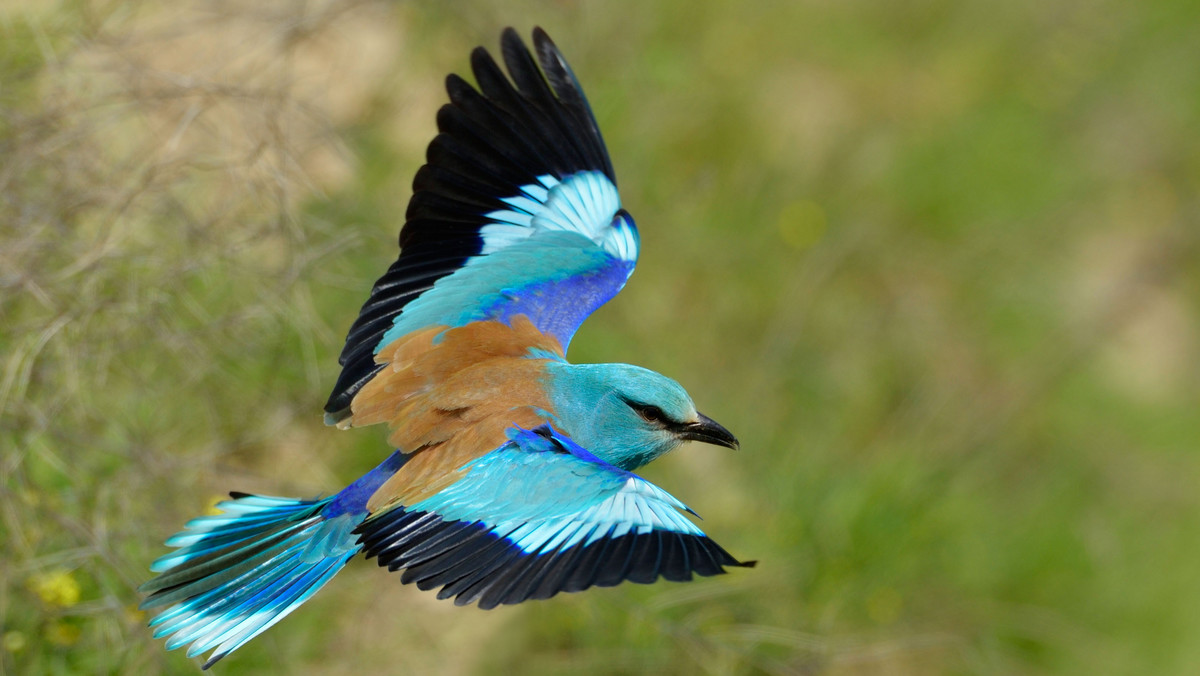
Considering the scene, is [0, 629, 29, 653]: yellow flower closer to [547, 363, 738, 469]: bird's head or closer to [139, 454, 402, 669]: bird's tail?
[139, 454, 402, 669]: bird's tail

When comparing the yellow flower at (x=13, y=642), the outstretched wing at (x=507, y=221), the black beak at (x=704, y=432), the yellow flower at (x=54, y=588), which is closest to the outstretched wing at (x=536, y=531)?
the black beak at (x=704, y=432)

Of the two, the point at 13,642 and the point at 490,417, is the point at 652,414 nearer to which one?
the point at 490,417

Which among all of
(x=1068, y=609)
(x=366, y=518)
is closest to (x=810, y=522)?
(x=1068, y=609)

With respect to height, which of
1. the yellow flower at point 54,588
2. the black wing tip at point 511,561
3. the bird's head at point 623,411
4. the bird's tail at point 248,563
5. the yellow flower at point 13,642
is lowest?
the yellow flower at point 13,642

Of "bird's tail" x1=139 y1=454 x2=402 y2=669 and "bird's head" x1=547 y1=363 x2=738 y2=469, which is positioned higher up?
"bird's head" x1=547 y1=363 x2=738 y2=469

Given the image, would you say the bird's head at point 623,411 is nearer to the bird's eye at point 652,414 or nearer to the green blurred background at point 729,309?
the bird's eye at point 652,414

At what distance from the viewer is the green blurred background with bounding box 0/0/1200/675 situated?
3.05 meters

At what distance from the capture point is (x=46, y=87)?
3447 millimetres

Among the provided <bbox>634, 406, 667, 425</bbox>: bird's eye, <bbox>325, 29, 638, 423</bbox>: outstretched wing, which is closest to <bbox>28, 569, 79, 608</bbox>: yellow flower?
<bbox>325, 29, 638, 423</bbox>: outstretched wing

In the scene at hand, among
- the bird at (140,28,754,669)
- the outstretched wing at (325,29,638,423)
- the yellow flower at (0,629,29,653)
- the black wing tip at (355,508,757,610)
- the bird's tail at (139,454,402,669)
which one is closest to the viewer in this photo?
the black wing tip at (355,508,757,610)

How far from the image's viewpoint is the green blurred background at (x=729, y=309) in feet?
10.0

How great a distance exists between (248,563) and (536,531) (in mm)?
769

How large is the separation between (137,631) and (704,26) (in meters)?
4.03

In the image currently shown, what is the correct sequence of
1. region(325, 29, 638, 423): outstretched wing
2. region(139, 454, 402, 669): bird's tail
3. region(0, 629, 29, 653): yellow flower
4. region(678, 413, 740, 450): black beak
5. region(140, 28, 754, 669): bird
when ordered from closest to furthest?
region(140, 28, 754, 669): bird
region(139, 454, 402, 669): bird's tail
region(0, 629, 29, 653): yellow flower
region(678, 413, 740, 450): black beak
region(325, 29, 638, 423): outstretched wing
